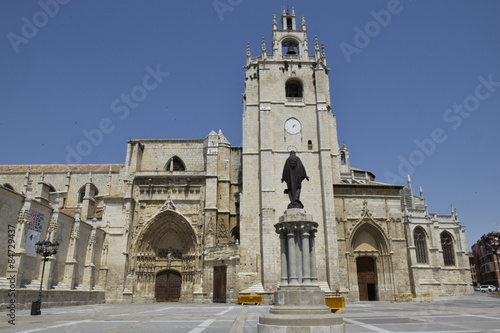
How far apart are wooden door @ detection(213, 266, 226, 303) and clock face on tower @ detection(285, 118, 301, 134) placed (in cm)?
1100

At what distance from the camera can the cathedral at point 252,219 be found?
23969 mm

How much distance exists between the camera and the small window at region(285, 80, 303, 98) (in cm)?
2895

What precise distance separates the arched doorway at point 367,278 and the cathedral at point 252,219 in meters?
0.07

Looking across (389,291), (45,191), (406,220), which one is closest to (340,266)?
(389,291)

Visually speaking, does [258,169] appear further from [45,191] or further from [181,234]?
[45,191]

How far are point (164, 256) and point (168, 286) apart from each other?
2225 millimetres

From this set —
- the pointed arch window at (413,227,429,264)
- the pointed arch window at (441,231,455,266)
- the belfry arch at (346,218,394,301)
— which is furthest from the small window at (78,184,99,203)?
the pointed arch window at (441,231,455,266)

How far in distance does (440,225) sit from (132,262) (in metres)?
28.0

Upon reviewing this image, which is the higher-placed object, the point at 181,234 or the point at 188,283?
the point at 181,234

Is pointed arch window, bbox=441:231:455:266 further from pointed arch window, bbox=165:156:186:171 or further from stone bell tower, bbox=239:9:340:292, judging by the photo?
pointed arch window, bbox=165:156:186:171

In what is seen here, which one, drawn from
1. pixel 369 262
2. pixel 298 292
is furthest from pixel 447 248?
pixel 298 292

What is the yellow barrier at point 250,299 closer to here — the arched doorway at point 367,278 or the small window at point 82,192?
the arched doorway at point 367,278

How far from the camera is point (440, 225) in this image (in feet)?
113

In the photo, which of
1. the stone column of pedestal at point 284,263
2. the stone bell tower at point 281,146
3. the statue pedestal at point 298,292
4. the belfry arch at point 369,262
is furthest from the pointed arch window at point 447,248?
the stone column of pedestal at point 284,263
